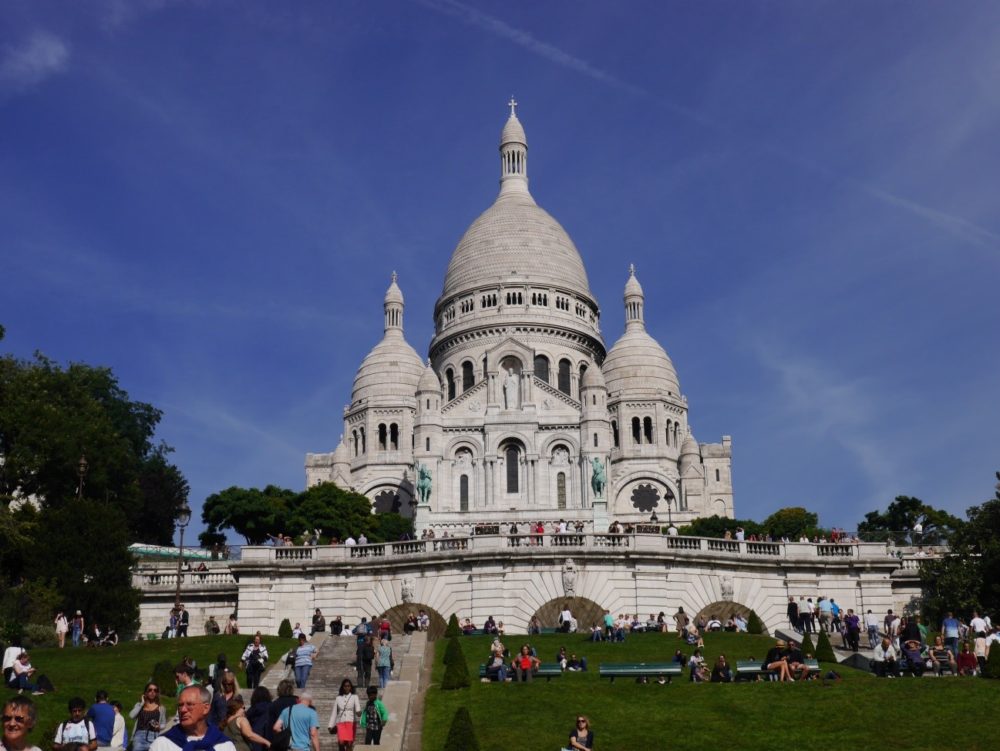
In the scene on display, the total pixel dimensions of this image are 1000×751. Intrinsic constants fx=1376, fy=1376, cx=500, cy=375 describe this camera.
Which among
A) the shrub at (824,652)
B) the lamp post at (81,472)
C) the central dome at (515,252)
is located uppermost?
the central dome at (515,252)

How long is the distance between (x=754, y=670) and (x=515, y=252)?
92211mm

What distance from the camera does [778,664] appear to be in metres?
29.1

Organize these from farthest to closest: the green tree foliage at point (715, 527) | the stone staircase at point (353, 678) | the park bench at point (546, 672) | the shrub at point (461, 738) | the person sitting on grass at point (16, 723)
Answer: the green tree foliage at point (715, 527), the park bench at point (546, 672), the stone staircase at point (353, 678), the shrub at point (461, 738), the person sitting on grass at point (16, 723)

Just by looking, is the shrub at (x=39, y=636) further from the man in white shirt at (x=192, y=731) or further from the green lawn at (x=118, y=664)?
the man in white shirt at (x=192, y=731)

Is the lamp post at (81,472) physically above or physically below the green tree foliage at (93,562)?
above

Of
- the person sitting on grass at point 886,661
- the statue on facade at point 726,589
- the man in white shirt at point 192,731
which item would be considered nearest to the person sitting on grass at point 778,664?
the person sitting on grass at point 886,661

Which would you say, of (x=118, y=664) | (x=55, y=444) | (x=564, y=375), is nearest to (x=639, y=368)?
(x=564, y=375)

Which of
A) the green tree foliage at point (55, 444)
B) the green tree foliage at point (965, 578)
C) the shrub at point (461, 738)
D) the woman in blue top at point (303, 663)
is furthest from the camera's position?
the green tree foliage at point (55, 444)

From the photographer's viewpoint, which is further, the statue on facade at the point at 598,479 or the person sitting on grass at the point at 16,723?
the statue on facade at the point at 598,479

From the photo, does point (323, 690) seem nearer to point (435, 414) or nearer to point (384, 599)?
point (384, 599)

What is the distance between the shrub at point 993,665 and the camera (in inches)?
1152

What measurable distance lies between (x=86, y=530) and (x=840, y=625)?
81.4 feet

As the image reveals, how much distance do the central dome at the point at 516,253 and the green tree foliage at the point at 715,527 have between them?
3379 cm

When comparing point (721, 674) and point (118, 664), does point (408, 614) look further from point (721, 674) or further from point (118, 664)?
point (721, 674)
